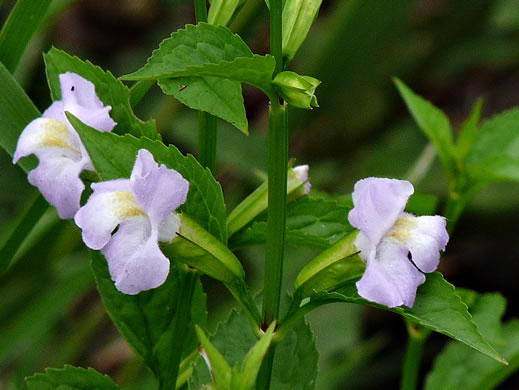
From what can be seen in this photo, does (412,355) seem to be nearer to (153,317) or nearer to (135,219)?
(153,317)

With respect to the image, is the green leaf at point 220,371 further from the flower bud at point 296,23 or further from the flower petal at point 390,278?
the flower bud at point 296,23

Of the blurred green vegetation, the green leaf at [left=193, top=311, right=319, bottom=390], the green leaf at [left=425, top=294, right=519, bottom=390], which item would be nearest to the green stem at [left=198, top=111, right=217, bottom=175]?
the green leaf at [left=193, top=311, right=319, bottom=390]

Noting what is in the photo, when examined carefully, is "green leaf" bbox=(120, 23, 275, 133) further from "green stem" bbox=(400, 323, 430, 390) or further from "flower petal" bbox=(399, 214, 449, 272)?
"green stem" bbox=(400, 323, 430, 390)

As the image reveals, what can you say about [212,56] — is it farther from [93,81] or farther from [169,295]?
[169,295]

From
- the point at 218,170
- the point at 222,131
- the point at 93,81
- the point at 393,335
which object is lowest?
the point at 393,335

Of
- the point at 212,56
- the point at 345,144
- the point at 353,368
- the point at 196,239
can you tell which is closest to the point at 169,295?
the point at 196,239

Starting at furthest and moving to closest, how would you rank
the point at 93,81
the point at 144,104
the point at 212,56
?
the point at 144,104
the point at 93,81
the point at 212,56

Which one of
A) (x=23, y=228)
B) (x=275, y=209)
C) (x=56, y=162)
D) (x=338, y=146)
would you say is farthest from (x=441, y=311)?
(x=338, y=146)
